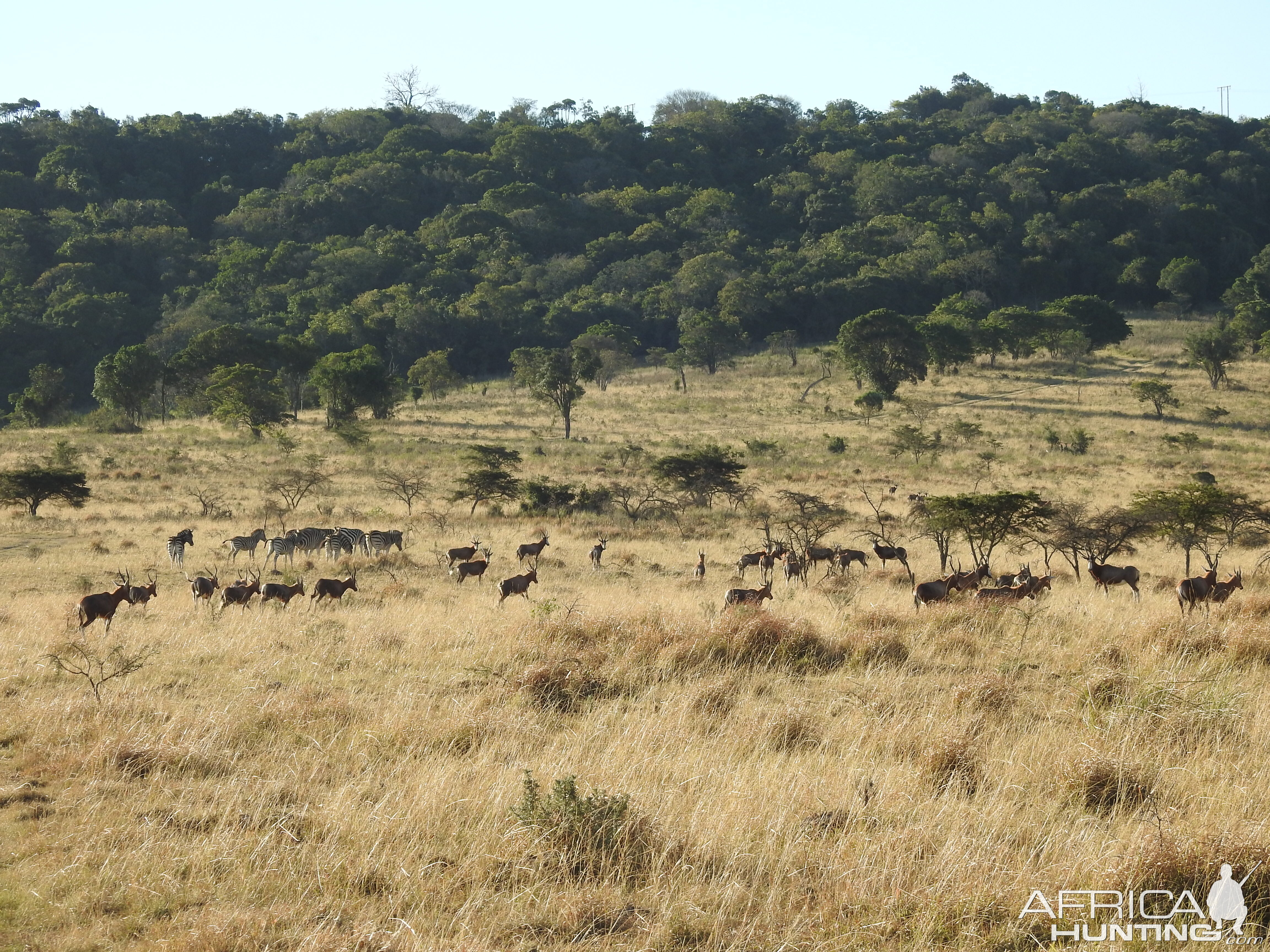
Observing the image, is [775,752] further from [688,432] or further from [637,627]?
[688,432]

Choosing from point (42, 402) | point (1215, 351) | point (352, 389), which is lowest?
point (42, 402)

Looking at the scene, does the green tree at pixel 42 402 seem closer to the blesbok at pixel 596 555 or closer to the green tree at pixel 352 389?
the green tree at pixel 352 389

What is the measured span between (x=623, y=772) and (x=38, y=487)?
2802cm

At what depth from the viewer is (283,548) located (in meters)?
Answer: 20.9

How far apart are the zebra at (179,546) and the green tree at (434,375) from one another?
166 feet

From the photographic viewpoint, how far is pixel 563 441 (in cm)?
4969

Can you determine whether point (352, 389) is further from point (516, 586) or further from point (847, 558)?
point (516, 586)

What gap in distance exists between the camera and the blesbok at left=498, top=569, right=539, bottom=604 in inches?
585

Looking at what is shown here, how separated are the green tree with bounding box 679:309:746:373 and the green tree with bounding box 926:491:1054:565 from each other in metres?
60.6

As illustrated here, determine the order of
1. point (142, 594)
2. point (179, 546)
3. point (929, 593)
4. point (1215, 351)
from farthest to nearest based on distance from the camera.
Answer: point (1215, 351) < point (179, 546) < point (142, 594) < point (929, 593)

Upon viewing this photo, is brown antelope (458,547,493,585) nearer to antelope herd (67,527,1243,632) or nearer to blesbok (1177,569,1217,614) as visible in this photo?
antelope herd (67,527,1243,632)

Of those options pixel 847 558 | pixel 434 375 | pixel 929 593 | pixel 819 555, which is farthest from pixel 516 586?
pixel 434 375

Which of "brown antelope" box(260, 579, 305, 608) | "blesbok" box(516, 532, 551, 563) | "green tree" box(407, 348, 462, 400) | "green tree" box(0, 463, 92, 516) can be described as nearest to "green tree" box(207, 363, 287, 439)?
"green tree" box(407, 348, 462, 400)

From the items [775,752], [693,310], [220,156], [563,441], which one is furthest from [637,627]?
[220,156]
